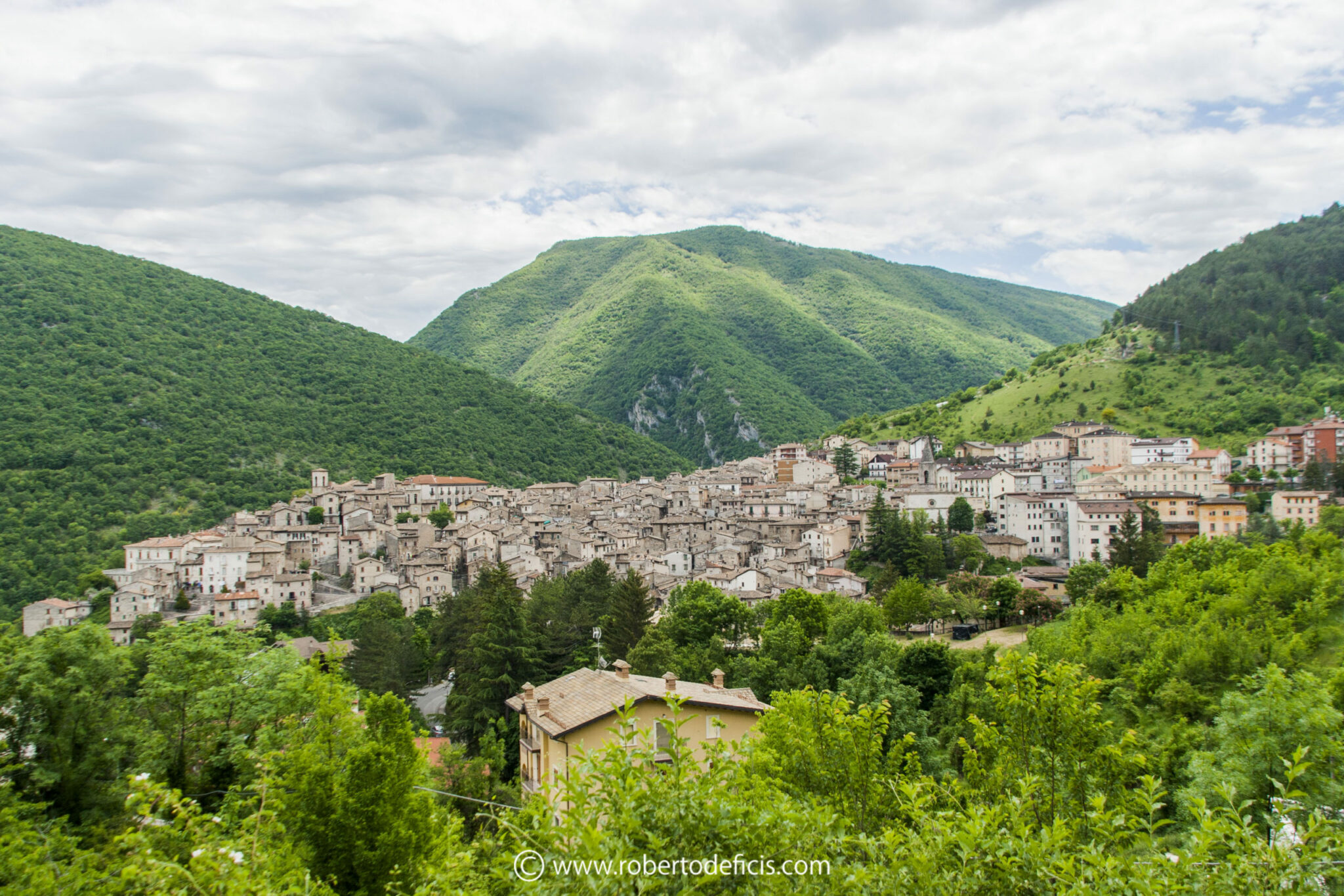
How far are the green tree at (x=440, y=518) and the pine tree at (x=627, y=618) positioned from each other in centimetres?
4046

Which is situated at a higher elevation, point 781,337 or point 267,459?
point 781,337

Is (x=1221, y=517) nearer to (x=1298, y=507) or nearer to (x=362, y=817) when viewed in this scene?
(x=1298, y=507)

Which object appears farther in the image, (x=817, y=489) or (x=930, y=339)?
(x=930, y=339)

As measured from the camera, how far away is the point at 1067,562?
5259 centimetres

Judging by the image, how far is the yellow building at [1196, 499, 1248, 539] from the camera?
4897 cm

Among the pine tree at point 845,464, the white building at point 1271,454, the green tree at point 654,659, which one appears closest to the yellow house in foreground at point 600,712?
the green tree at point 654,659

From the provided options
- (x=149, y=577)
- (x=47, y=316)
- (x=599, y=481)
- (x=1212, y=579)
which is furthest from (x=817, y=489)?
(x=47, y=316)

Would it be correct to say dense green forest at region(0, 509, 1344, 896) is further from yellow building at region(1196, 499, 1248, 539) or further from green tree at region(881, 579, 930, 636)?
yellow building at region(1196, 499, 1248, 539)

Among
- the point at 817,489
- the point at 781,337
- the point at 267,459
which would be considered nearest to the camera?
the point at 817,489

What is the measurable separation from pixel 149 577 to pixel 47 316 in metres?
58.3

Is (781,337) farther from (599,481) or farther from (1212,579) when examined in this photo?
(1212,579)

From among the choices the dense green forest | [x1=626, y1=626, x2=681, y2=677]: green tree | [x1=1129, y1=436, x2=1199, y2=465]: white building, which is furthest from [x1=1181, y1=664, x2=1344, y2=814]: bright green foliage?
[x1=1129, y1=436, x2=1199, y2=465]: white building

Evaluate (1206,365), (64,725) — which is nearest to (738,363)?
(1206,365)

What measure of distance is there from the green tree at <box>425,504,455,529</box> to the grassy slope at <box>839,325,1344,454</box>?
5046 cm
